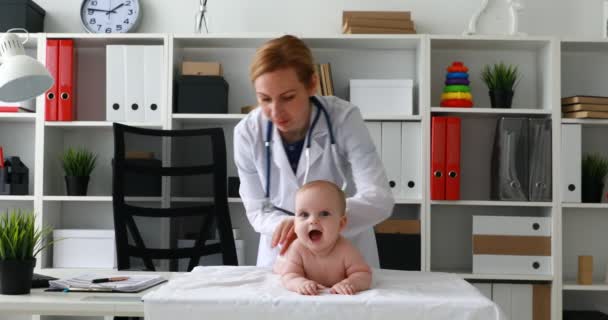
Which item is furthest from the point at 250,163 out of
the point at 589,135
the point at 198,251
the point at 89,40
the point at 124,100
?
the point at 589,135

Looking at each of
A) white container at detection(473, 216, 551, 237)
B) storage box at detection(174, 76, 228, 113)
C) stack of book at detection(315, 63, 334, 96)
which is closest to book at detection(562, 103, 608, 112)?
white container at detection(473, 216, 551, 237)

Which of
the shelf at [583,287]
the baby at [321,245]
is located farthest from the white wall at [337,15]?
the baby at [321,245]

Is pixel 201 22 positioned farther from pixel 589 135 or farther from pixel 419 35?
pixel 589 135

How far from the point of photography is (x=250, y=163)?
216 cm

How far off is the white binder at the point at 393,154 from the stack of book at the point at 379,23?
0.49m

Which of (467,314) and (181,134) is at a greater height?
(181,134)

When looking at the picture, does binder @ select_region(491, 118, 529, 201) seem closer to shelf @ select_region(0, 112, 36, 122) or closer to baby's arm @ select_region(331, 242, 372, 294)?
baby's arm @ select_region(331, 242, 372, 294)

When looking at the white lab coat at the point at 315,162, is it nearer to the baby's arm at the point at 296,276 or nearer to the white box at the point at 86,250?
the baby's arm at the point at 296,276

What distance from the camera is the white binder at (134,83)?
3.72 meters

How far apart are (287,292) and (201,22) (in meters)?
2.67

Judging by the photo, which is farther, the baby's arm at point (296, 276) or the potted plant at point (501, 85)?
the potted plant at point (501, 85)

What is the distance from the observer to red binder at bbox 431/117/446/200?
362 centimetres

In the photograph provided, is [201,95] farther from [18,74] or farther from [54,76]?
[18,74]

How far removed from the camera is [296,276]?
1.56 meters
